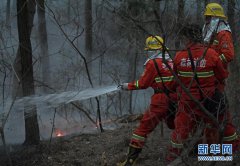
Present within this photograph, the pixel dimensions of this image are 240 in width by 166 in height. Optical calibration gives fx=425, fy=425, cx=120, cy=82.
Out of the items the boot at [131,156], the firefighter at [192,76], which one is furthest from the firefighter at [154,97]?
the firefighter at [192,76]

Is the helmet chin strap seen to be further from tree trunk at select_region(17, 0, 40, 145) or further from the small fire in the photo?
the small fire

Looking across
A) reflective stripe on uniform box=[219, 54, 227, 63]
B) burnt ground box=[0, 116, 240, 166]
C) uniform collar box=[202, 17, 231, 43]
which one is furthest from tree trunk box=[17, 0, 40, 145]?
reflective stripe on uniform box=[219, 54, 227, 63]

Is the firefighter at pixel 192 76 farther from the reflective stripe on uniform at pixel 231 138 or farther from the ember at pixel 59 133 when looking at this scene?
the ember at pixel 59 133

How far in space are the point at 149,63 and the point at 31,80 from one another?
8.25 ft

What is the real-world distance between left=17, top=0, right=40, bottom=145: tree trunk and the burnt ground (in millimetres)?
271

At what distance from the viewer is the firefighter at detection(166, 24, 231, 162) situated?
5188 millimetres

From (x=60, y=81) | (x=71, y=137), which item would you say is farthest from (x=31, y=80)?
(x=60, y=81)

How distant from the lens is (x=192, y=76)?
516 centimetres

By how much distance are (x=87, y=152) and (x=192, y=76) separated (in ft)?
8.24

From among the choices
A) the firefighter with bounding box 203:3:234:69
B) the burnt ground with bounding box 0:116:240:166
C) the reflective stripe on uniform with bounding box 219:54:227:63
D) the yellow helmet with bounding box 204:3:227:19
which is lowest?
the burnt ground with bounding box 0:116:240:166

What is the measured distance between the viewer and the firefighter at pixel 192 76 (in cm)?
519

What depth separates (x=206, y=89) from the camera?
207 inches

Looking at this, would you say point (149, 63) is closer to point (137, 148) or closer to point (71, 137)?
point (137, 148)

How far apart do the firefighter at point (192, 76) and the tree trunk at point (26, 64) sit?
299 centimetres
